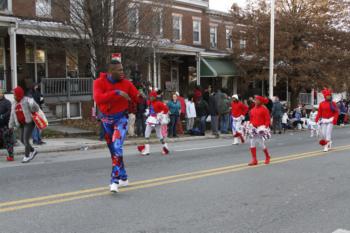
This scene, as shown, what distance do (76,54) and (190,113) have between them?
5433mm

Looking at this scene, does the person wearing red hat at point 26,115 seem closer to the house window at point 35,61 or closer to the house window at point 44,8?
the house window at point 44,8

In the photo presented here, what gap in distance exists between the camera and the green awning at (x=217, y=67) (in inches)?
1129

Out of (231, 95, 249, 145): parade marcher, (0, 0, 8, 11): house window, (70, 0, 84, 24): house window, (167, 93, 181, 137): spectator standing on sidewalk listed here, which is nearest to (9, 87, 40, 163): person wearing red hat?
(70, 0, 84, 24): house window

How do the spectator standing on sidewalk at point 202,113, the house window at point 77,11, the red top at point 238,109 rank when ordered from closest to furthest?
the red top at point 238,109, the house window at point 77,11, the spectator standing on sidewalk at point 202,113

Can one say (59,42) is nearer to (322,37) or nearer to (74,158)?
(74,158)

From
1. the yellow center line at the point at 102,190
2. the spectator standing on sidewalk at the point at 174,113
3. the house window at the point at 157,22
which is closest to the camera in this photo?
the yellow center line at the point at 102,190

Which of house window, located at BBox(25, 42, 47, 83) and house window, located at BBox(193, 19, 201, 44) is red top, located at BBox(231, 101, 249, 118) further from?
house window, located at BBox(193, 19, 201, 44)

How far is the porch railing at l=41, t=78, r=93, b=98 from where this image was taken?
2052cm

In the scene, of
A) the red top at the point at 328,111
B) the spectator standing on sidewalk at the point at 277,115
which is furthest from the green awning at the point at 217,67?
the red top at the point at 328,111

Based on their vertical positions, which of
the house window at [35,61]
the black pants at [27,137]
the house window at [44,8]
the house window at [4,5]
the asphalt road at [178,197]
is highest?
the house window at [4,5]

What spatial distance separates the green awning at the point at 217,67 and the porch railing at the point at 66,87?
9129mm

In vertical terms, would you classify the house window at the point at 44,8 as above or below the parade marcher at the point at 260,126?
above

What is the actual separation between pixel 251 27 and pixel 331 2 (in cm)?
530

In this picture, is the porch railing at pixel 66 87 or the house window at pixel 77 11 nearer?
the house window at pixel 77 11
